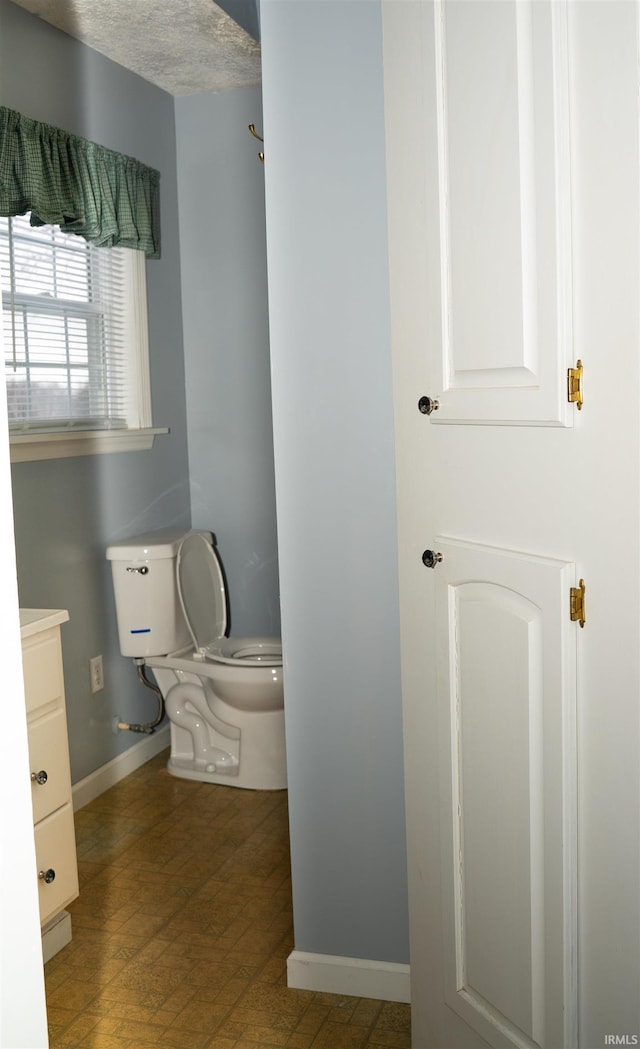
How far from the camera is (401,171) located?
5.64 feet

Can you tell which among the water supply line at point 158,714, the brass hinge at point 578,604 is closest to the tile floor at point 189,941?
the water supply line at point 158,714

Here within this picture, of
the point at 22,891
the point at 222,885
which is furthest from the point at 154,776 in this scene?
the point at 22,891

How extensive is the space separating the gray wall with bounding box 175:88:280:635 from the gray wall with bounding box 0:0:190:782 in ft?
0.20

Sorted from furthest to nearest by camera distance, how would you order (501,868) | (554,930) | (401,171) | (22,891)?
(401,171) < (501,868) < (554,930) < (22,891)

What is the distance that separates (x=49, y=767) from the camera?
2.32 meters

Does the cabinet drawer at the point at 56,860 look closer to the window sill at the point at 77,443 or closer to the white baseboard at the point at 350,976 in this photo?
the white baseboard at the point at 350,976

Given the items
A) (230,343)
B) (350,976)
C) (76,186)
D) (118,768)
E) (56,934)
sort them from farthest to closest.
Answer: (230,343), (118,768), (76,186), (56,934), (350,976)

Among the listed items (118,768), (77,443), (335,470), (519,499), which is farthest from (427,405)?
(118,768)

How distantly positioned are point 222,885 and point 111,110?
2.63 m

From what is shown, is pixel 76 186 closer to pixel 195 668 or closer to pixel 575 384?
pixel 195 668

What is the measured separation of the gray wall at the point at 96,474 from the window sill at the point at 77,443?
0.12 feet

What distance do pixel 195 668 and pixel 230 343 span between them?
1322 mm

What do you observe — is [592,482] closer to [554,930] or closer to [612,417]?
[612,417]

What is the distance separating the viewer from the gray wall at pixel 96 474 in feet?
10.1
